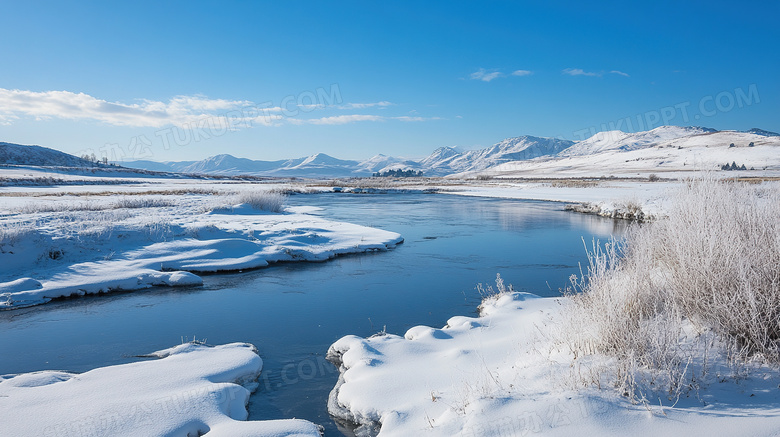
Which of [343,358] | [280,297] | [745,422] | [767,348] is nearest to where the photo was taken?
[745,422]

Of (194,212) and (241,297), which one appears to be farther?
(194,212)

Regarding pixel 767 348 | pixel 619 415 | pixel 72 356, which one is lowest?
pixel 72 356

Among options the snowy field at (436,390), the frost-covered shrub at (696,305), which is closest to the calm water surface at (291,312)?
the snowy field at (436,390)

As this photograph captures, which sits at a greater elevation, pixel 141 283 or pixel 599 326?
pixel 599 326

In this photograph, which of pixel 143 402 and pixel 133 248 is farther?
pixel 133 248

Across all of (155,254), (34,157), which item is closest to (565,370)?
(155,254)

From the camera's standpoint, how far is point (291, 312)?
10.1 m

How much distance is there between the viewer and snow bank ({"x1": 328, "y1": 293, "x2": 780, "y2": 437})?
3.71m

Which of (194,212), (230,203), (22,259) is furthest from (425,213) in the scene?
(22,259)

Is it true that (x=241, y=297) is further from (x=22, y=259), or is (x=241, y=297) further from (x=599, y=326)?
(x=599, y=326)

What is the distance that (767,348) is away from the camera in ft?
13.7

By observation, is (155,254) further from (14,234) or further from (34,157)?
(34,157)

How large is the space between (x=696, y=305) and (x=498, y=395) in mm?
2715

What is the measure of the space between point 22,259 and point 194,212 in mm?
10974
